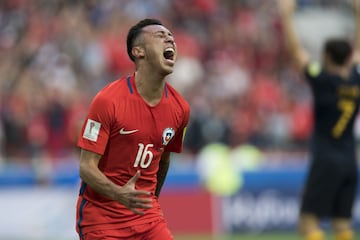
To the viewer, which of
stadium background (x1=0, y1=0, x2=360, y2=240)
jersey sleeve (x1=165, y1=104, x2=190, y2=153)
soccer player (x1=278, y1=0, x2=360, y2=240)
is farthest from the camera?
stadium background (x1=0, y1=0, x2=360, y2=240)

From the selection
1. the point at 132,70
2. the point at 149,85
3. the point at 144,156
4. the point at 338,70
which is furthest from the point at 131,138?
the point at 132,70

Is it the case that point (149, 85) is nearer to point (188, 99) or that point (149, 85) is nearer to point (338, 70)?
point (338, 70)

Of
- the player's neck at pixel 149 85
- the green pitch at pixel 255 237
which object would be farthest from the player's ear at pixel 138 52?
the green pitch at pixel 255 237

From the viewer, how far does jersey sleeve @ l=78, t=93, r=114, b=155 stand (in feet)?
23.1

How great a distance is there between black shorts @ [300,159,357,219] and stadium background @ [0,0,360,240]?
4.89 m

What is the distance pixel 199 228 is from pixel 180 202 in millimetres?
496

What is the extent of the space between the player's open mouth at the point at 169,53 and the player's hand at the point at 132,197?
2.98ft

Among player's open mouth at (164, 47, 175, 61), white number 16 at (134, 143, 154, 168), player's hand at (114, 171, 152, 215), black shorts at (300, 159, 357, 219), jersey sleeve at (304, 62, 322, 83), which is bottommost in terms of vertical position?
black shorts at (300, 159, 357, 219)

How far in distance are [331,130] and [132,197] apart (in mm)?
4058

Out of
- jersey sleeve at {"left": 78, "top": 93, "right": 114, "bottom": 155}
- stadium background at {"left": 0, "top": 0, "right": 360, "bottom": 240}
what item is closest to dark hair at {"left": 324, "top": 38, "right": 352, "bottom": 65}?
jersey sleeve at {"left": 78, "top": 93, "right": 114, "bottom": 155}

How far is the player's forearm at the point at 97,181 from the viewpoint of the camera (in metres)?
6.96

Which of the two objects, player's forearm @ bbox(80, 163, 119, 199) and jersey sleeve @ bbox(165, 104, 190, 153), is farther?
jersey sleeve @ bbox(165, 104, 190, 153)

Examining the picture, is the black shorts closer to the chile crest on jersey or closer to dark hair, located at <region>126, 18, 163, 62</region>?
the chile crest on jersey

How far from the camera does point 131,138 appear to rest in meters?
7.22
